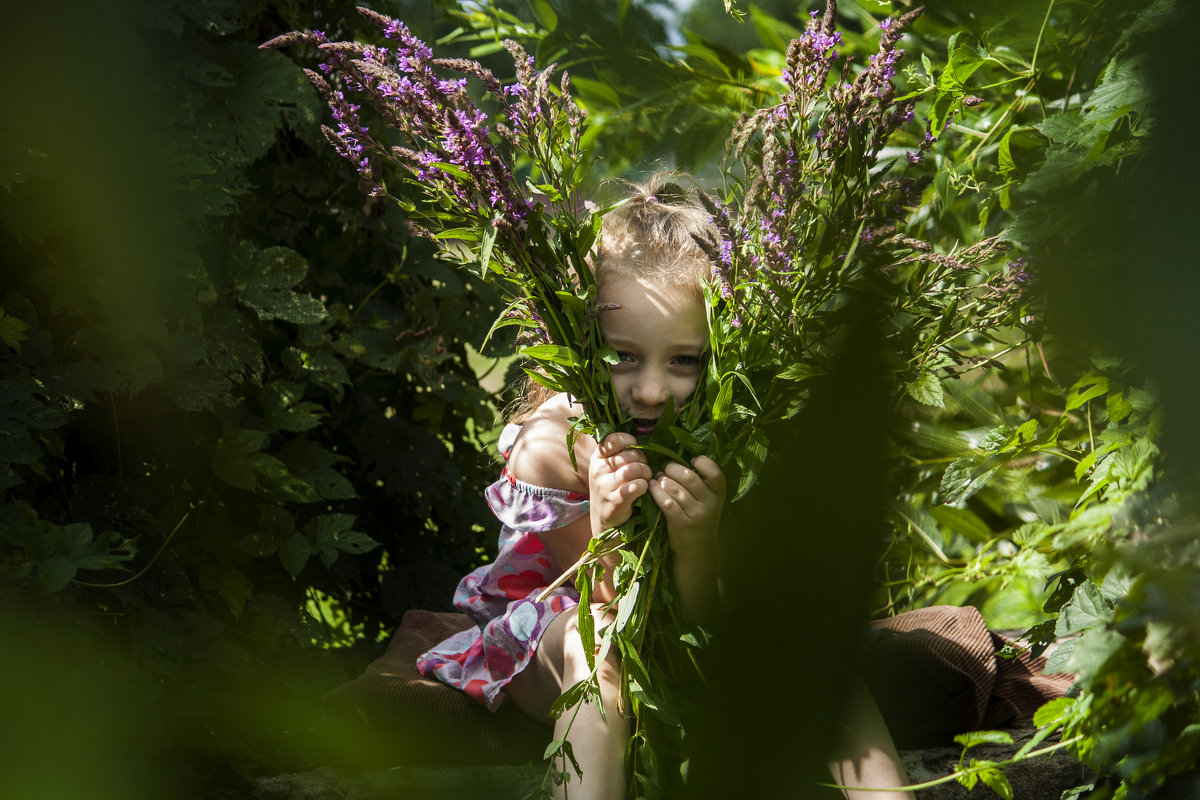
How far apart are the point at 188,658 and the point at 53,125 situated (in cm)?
77

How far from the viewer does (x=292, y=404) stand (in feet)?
5.65

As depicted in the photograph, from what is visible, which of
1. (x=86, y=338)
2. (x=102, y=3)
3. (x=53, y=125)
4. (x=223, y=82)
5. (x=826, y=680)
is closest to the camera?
(x=826, y=680)

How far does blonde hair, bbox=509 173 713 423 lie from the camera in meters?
1.38

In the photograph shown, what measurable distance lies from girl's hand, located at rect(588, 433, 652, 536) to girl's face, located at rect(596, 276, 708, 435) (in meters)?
0.15

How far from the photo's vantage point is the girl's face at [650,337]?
52.9 inches

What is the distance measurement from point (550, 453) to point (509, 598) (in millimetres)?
352

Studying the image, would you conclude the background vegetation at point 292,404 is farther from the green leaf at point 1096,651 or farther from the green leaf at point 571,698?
the green leaf at point 571,698

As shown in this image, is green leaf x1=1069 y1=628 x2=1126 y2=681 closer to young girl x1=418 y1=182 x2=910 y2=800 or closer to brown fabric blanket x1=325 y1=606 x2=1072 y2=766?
young girl x1=418 y1=182 x2=910 y2=800

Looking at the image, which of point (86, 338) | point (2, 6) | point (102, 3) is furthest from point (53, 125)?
point (102, 3)

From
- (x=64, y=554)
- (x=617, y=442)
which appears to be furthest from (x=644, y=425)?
(x=64, y=554)

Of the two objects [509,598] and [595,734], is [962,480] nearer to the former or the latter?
[595,734]

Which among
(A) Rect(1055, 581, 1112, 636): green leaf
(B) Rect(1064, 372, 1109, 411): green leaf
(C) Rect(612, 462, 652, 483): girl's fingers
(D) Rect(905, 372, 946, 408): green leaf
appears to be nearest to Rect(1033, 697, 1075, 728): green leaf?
(A) Rect(1055, 581, 1112, 636): green leaf

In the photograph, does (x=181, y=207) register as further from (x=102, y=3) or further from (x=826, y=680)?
(x=826, y=680)

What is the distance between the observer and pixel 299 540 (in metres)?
1.66
